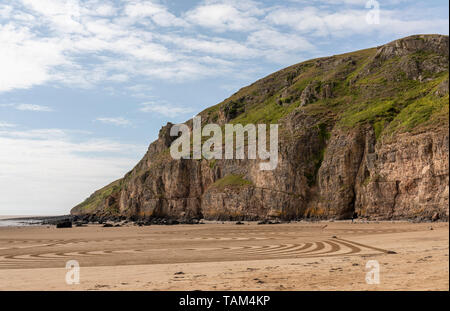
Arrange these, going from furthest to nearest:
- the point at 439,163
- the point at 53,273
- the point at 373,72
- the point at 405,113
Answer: the point at 373,72 < the point at 405,113 < the point at 439,163 < the point at 53,273

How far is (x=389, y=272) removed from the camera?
1060 cm

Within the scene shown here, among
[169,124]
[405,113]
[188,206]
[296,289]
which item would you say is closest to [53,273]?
[296,289]

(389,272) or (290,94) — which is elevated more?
(290,94)

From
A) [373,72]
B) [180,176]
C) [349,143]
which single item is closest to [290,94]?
[373,72]

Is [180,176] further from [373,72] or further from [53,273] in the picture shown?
[53,273]

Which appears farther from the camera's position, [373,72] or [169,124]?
[169,124]

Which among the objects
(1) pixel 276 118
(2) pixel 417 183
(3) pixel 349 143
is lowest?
(2) pixel 417 183

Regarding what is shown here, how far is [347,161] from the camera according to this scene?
63.6m

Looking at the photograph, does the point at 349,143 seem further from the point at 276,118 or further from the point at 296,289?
the point at 296,289

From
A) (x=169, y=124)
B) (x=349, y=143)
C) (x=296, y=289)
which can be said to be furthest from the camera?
(x=169, y=124)

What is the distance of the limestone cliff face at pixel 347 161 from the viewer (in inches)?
2009

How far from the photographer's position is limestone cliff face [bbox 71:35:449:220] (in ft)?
167

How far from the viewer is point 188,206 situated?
315 feet
